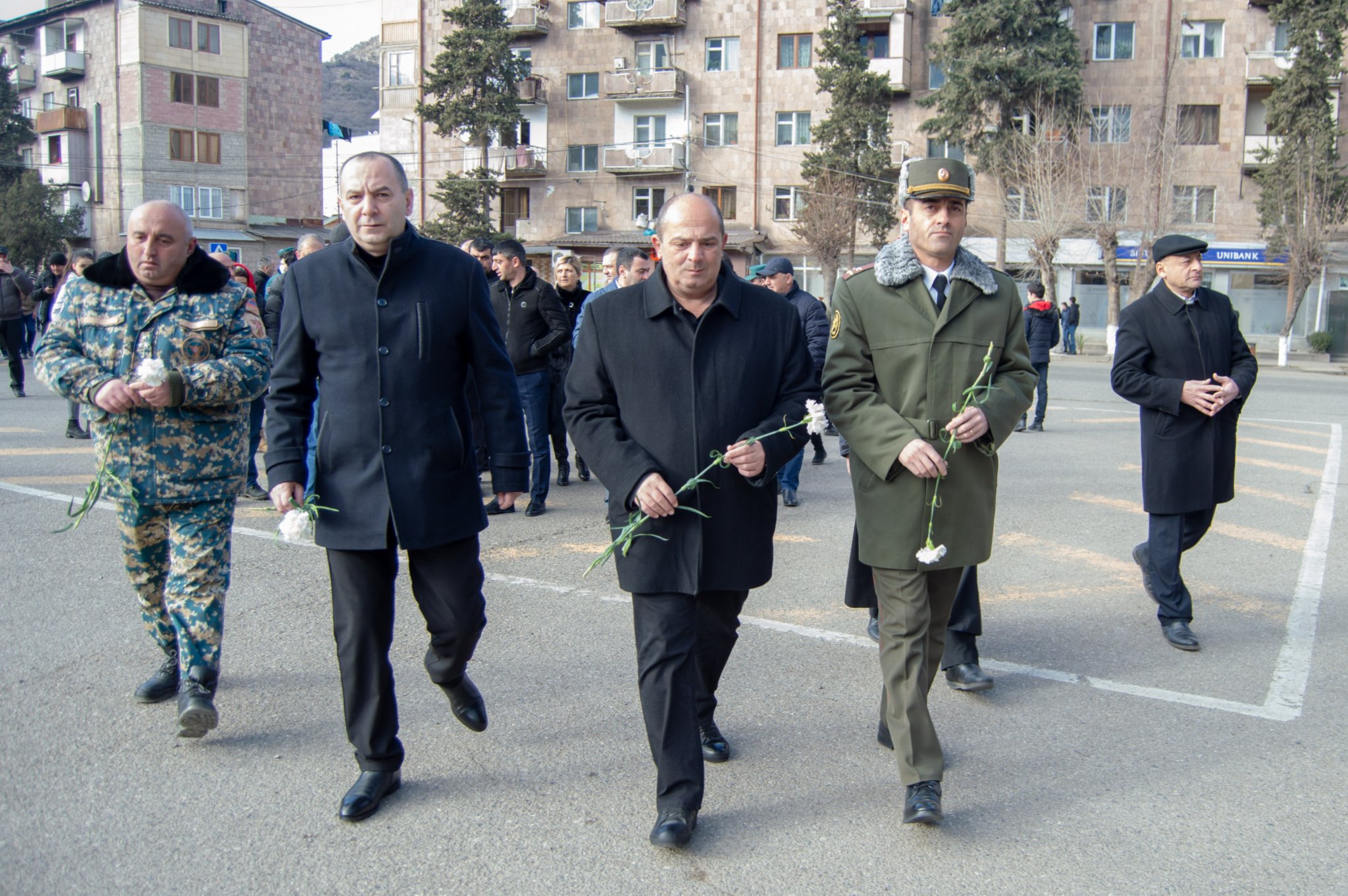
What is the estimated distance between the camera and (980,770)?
4043 millimetres

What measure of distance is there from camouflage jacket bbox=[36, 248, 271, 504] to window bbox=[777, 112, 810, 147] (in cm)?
4429

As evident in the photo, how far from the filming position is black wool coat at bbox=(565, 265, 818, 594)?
11.7 feet

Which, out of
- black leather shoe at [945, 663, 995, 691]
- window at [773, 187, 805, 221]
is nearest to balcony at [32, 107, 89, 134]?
window at [773, 187, 805, 221]

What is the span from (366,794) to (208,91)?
→ 58.1m

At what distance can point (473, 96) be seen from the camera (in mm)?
47750

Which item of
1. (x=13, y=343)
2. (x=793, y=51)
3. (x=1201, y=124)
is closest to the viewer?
(x=13, y=343)

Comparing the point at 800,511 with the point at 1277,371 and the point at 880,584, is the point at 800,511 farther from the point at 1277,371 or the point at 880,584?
the point at 1277,371

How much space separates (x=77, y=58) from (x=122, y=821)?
6202cm

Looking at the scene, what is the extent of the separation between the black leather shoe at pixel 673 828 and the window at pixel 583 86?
48948 mm

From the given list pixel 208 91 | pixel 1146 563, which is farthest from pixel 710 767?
pixel 208 91

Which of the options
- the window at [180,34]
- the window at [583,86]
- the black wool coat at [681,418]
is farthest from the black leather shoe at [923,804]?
the window at [180,34]

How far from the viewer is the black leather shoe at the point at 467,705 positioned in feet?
13.6

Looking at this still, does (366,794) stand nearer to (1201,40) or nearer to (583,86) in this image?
(1201,40)

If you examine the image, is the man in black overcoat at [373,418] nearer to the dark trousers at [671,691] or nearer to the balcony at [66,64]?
the dark trousers at [671,691]
